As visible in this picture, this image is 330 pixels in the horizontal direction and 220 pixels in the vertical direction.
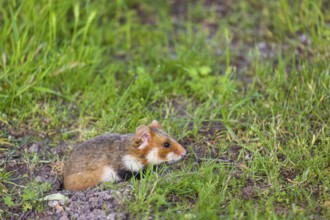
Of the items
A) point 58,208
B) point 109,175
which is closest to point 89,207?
point 58,208

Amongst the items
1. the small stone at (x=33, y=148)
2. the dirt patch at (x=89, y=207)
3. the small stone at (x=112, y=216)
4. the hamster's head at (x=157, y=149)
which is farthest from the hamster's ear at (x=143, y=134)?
the small stone at (x=33, y=148)

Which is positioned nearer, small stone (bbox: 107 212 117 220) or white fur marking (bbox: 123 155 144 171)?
small stone (bbox: 107 212 117 220)

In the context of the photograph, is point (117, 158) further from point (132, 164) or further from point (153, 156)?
point (153, 156)

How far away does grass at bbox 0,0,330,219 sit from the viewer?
507cm

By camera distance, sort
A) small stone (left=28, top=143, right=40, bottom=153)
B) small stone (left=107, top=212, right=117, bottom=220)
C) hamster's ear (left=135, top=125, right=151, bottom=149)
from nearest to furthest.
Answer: small stone (left=107, top=212, right=117, bottom=220) → hamster's ear (left=135, top=125, right=151, bottom=149) → small stone (left=28, top=143, right=40, bottom=153)

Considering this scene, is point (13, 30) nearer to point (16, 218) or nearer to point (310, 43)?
point (16, 218)

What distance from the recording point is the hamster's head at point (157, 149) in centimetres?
546

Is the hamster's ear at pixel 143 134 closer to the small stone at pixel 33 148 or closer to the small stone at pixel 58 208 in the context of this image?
the small stone at pixel 58 208

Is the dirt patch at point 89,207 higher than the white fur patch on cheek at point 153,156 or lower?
lower

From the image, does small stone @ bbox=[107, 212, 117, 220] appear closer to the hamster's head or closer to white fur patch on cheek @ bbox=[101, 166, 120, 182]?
white fur patch on cheek @ bbox=[101, 166, 120, 182]

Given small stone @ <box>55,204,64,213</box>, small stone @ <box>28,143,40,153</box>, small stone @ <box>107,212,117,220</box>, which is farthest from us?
small stone @ <box>28,143,40,153</box>

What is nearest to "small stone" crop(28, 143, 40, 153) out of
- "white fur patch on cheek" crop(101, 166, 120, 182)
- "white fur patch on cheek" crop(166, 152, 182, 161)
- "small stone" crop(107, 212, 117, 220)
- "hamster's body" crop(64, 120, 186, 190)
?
"hamster's body" crop(64, 120, 186, 190)

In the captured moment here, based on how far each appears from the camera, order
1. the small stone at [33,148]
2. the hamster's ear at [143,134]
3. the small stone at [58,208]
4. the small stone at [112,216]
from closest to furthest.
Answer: the small stone at [112,216] < the small stone at [58,208] < the hamster's ear at [143,134] < the small stone at [33,148]

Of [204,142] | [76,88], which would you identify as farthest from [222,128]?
[76,88]
